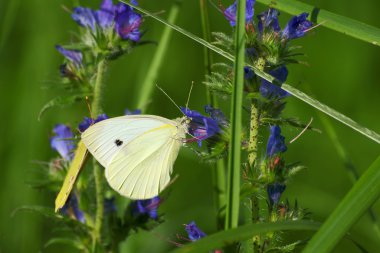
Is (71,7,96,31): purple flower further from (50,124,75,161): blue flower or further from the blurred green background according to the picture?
→ (50,124,75,161): blue flower

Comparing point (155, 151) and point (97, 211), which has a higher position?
point (155, 151)

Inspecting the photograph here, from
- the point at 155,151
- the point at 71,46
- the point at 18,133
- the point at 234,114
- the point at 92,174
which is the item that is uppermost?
the point at 234,114

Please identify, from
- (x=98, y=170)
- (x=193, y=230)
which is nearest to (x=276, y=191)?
(x=193, y=230)

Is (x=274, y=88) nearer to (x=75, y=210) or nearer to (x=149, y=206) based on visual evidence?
(x=149, y=206)

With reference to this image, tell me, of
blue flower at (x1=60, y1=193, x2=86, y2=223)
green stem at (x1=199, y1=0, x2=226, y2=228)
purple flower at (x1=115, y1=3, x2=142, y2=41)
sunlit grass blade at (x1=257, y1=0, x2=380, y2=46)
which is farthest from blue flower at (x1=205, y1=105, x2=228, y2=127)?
blue flower at (x1=60, y1=193, x2=86, y2=223)

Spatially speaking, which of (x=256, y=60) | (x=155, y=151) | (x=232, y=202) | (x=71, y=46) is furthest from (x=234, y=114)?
(x=71, y=46)

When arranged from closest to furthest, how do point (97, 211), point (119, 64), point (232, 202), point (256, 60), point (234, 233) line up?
point (234, 233), point (232, 202), point (256, 60), point (97, 211), point (119, 64)

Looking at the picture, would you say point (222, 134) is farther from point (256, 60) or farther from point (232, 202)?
point (232, 202)

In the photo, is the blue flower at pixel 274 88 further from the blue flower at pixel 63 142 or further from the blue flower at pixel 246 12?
the blue flower at pixel 63 142
